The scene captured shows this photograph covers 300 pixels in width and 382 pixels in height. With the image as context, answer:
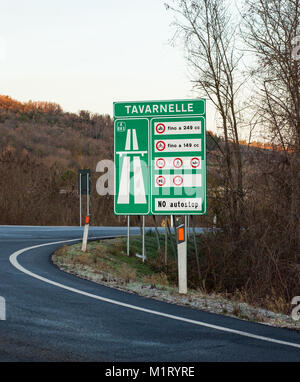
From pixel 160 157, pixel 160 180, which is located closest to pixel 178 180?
pixel 160 180

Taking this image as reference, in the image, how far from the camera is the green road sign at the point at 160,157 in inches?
527

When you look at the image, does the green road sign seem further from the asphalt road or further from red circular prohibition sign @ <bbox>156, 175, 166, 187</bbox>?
the asphalt road

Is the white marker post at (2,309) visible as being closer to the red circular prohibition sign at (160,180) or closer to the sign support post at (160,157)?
the sign support post at (160,157)

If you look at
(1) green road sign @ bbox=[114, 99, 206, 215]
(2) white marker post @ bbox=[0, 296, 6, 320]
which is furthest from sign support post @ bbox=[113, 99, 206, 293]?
(2) white marker post @ bbox=[0, 296, 6, 320]

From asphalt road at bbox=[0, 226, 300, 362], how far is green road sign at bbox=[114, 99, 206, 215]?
323 centimetres

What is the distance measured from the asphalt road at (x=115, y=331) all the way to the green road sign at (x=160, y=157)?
3.23 metres

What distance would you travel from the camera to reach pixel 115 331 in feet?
24.2

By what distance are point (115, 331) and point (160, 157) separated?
275 inches

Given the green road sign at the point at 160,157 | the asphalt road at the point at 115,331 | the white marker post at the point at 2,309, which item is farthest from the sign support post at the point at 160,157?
the white marker post at the point at 2,309

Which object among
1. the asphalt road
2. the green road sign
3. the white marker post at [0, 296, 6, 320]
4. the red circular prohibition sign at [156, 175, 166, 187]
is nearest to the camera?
the asphalt road

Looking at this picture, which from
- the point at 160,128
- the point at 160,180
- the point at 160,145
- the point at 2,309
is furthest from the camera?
the point at 160,128

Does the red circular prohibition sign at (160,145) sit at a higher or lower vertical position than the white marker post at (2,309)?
higher

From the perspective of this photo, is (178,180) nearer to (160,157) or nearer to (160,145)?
(160,157)

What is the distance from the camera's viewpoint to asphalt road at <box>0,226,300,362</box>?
6.27m
